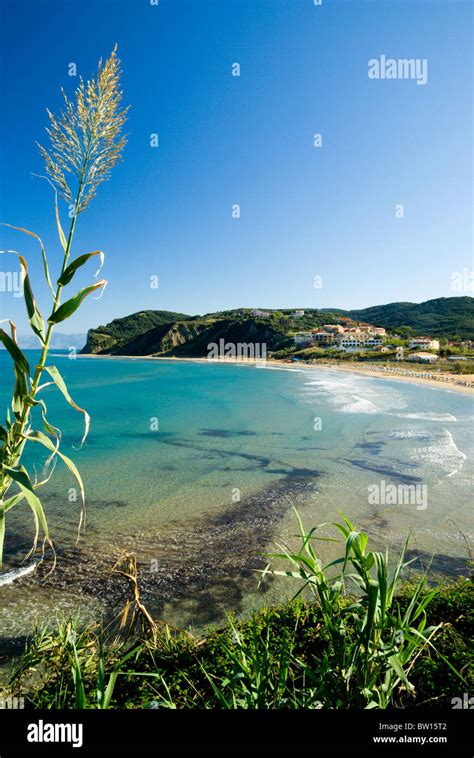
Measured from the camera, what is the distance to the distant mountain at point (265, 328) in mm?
→ 114000

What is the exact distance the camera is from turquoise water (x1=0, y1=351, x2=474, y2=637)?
6.07 metres

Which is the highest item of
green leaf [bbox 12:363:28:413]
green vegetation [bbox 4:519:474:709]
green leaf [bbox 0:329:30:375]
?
green leaf [bbox 0:329:30:375]

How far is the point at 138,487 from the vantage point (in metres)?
11.2

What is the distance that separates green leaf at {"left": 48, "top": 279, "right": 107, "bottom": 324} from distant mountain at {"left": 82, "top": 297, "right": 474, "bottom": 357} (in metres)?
107

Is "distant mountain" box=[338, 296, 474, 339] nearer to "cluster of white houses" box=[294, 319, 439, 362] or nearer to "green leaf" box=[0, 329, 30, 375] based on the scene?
"cluster of white houses" box=[294, 319, 439, 362]

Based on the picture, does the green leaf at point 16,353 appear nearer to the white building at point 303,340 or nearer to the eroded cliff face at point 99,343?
the white building at point 303,340

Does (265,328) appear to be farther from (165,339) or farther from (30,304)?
(30,304)

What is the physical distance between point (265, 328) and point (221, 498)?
352 feet

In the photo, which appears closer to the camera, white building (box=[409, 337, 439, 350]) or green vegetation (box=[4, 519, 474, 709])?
green vegetation (box=[4, 519, 474, 709])

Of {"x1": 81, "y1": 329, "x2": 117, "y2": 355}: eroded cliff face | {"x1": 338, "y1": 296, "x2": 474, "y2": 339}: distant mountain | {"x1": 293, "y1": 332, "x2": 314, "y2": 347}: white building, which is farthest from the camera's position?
{"x1": 81, "y1": 329, "x2": 117, "y2": 355}: eroded cliff face

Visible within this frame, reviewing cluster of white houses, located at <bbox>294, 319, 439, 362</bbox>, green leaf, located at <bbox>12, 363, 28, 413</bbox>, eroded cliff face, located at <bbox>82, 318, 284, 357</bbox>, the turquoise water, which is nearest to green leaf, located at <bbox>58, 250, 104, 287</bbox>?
green leaf, located at <bbox>12, 363, 28, 413</bbox>

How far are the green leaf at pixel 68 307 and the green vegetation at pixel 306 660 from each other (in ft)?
4.88

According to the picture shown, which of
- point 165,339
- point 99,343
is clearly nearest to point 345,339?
point 165,339

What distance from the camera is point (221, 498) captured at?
33.9 ft
